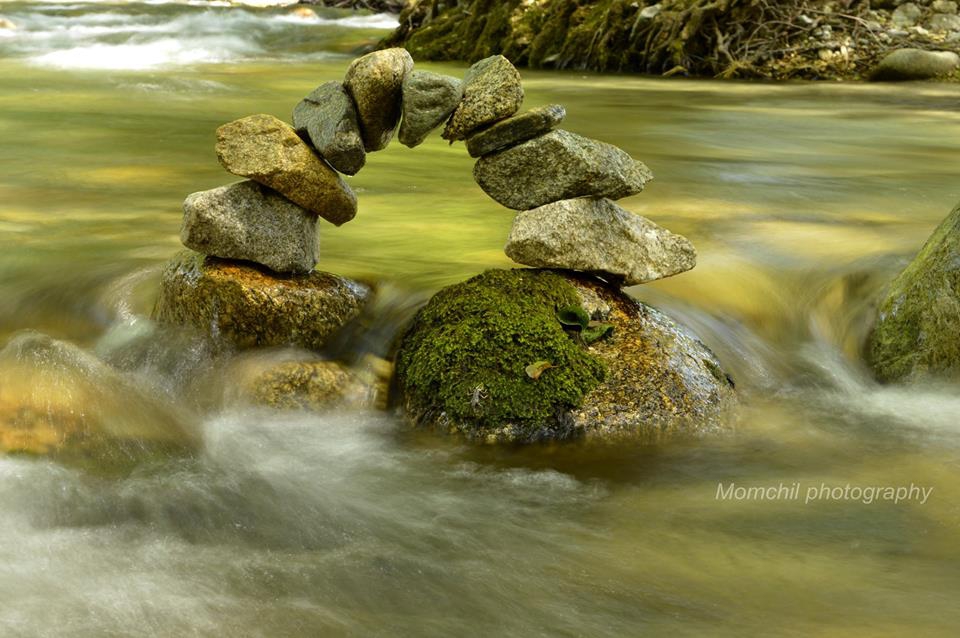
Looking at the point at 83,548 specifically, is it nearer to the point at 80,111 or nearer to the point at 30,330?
the point at 30,330

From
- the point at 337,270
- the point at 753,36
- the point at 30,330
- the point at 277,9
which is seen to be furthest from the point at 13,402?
the point at 277,9

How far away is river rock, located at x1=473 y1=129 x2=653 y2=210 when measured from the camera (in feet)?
15.8

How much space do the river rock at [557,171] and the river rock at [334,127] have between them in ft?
1.83

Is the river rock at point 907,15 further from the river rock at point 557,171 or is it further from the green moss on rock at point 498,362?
the green moss on rock at point 498,362

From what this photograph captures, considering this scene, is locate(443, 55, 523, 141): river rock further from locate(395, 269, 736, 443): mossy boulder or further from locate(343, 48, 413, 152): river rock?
locate(395, 269, 736, 443): mossy boulder

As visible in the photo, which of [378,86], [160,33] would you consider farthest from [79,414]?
[160,33]

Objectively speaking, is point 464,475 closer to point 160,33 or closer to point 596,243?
point 596,243

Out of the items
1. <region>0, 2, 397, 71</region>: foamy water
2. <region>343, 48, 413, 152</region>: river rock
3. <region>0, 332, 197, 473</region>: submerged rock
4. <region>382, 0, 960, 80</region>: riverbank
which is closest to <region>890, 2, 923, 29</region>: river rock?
<region>382, 0, 960, 80</region>: riverbank

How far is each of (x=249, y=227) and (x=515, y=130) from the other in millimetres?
1237

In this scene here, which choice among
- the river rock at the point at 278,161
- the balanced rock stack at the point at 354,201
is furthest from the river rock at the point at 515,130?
the river rock at the point at 278,161

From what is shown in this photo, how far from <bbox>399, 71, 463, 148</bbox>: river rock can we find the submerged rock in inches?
61.2

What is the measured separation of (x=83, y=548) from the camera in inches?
142

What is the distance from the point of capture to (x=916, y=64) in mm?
14703

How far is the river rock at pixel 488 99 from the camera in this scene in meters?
4.71
